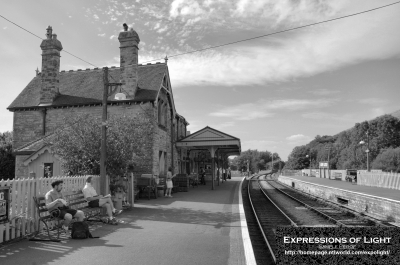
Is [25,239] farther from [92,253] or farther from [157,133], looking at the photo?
[157,133]

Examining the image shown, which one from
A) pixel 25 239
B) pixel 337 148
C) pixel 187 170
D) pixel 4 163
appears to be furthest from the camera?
pixel 337 148

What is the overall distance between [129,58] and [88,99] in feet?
11.5

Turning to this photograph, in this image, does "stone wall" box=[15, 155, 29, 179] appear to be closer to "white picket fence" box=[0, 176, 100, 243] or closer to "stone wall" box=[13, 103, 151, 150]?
"stone wall" box=[13, 103, 151, 150]

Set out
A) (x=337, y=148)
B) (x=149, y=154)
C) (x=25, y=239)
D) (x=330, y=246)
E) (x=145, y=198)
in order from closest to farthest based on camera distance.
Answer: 1. (x=330, y=246)
2. (x=25, y=239)
3. (x=145, y=198)
4. (x=149, y=154)
5. (x=337, y=148)

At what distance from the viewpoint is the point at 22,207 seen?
23.8 feet

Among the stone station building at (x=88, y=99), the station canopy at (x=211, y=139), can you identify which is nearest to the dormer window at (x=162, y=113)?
the stone station building at (x=88, y=99)

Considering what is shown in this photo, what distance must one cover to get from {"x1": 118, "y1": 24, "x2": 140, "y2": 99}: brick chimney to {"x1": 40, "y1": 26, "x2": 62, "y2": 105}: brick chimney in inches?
177

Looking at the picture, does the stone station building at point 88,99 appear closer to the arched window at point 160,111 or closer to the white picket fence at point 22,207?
the arched window at point 160,111

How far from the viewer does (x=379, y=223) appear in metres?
11.6

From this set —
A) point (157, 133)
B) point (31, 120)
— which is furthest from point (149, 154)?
point (31, 120)

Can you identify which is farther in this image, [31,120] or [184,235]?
[31,120]

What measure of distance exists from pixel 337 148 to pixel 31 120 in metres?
88.6

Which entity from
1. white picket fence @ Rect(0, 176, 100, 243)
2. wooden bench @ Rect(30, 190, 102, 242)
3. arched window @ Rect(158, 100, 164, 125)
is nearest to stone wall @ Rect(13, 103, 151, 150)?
arched window @ Rect(158, 100, 164, 125)

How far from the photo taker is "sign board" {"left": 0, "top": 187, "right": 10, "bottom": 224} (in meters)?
6.52
